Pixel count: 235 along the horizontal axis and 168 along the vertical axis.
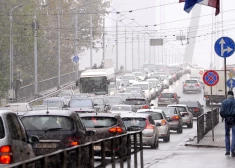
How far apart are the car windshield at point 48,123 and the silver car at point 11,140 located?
4.06 metres

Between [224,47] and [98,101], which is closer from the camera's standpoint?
[224,47]

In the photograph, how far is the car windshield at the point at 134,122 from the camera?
2936cm

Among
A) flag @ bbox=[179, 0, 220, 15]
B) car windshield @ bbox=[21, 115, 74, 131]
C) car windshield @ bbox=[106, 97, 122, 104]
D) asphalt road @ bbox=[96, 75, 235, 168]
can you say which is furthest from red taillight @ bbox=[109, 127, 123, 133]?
car windshield @ bbox=[106, 97, 122, 104]

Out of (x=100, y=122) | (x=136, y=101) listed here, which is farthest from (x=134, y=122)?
(x=136, y=101)

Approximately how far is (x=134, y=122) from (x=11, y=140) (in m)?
16.4

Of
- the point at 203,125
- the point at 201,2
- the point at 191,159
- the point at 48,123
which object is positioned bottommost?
the point at 191,159

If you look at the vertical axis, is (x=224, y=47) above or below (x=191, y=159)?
above

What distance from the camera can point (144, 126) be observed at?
29141 millimetres

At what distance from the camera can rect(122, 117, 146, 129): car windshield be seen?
2936 cm

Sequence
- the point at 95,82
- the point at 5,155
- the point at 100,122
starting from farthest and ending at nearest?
the point at 95,82 → the point at 100,122 → the point at 5,155

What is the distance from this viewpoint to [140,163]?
18328 millimetres

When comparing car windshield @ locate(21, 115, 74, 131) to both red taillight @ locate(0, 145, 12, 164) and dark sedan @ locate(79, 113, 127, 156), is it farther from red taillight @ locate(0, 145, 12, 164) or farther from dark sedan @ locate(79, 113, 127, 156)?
red taillight @ locate(0, 145, 12, 164)

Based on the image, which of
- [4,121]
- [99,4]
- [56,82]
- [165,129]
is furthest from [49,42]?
[4,121]

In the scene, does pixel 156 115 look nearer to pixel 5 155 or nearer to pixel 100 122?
pixel 100 122
